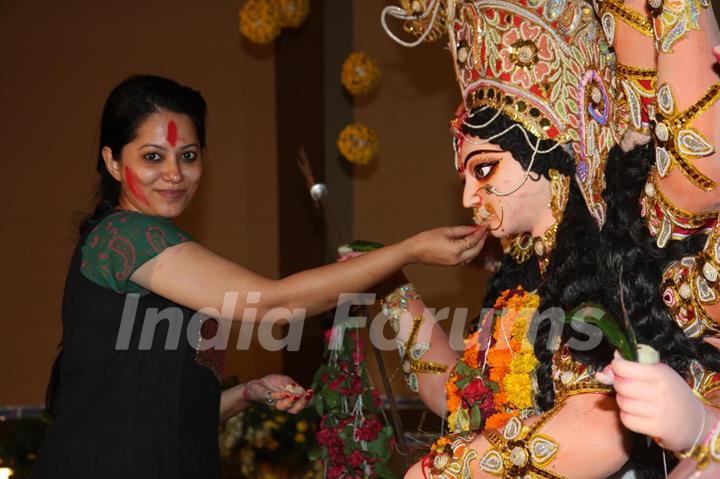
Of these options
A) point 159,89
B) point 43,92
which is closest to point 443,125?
point 43,92

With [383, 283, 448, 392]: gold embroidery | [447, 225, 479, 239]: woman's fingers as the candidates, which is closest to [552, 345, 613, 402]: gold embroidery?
[447, 225, 479, 239]: woman's fingers

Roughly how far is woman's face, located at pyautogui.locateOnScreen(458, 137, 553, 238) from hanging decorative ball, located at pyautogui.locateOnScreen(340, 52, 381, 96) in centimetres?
245

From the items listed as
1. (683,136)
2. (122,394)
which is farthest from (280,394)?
(683,136)

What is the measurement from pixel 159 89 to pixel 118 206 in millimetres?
294

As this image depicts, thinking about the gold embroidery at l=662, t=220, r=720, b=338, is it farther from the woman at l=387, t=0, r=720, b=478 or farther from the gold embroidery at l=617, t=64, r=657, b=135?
the gold embroidery at l=617, t=64, r=657, b=135

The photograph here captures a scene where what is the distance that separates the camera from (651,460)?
6.07 feet

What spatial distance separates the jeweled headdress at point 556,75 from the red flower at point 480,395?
0.42 metres

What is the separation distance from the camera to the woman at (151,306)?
80.7 inches

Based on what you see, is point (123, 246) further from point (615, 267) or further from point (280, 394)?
point (615, 267)

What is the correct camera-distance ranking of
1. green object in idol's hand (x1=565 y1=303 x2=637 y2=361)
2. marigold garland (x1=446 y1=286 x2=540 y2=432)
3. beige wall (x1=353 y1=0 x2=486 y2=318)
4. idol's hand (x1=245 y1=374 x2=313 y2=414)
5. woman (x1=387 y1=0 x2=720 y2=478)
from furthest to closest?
beige wall (x1=353 y1=0 x2=486 y2=318), idol's hand (x1=245 y1=374 x2=313 y2=414), marigold garland (x1=446 y1=286 x2=540 y2=432), woman (x1=387 y1=0 x2=720 y2=478), green object in idol's hand (x1=565 y1=303 x2=637 y2=361)

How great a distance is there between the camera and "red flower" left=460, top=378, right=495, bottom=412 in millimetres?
2053

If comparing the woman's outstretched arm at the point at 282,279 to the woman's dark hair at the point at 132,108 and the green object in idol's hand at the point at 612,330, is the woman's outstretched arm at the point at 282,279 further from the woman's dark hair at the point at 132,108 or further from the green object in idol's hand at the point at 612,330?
the green object in idol's hand at the point at 612,330

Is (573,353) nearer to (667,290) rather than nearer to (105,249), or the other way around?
(667,290)

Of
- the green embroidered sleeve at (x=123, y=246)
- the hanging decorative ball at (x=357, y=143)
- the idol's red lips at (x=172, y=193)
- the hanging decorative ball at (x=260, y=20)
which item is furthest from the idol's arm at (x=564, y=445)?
the hanging decorative ball at (x=260, y=20)
